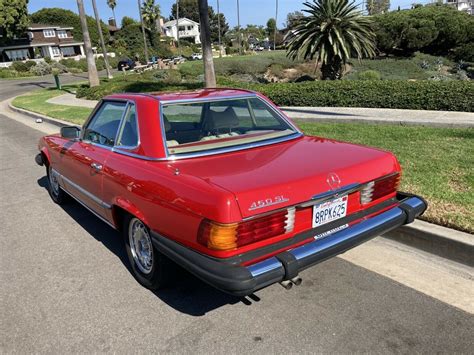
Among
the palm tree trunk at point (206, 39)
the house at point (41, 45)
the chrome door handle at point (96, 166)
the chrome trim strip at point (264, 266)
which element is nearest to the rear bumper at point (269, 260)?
the chrome trim strip at point (264, 266)

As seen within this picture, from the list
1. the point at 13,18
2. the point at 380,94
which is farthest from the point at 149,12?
the point at 380,94

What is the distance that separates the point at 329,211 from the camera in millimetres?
3039

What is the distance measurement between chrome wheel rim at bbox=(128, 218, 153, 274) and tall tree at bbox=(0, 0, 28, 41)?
65966mm

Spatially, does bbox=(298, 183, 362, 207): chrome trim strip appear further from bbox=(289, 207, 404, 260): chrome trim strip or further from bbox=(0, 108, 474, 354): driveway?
bbox=(0, 108, 474, 354): driveway

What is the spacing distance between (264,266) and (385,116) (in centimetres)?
739

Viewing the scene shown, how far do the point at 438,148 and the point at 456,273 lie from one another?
3.35 metres

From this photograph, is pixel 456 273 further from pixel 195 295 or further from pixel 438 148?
pixel 438 148

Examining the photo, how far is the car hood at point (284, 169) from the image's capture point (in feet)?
8.82

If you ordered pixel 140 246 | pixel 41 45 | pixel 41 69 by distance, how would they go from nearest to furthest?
1. pixel 140 246
2. pixel 41 69
3. pixel 41 45

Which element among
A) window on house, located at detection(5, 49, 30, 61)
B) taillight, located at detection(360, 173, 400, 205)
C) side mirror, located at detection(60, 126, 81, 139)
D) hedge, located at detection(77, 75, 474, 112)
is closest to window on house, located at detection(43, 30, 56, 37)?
window on house, located at detection(5, 49, 30, 61)

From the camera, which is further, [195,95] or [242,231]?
[195,95]

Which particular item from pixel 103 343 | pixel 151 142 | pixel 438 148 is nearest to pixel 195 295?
pixel 103 343

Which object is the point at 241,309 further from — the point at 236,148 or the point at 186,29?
the point at 186,29

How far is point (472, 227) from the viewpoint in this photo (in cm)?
374
